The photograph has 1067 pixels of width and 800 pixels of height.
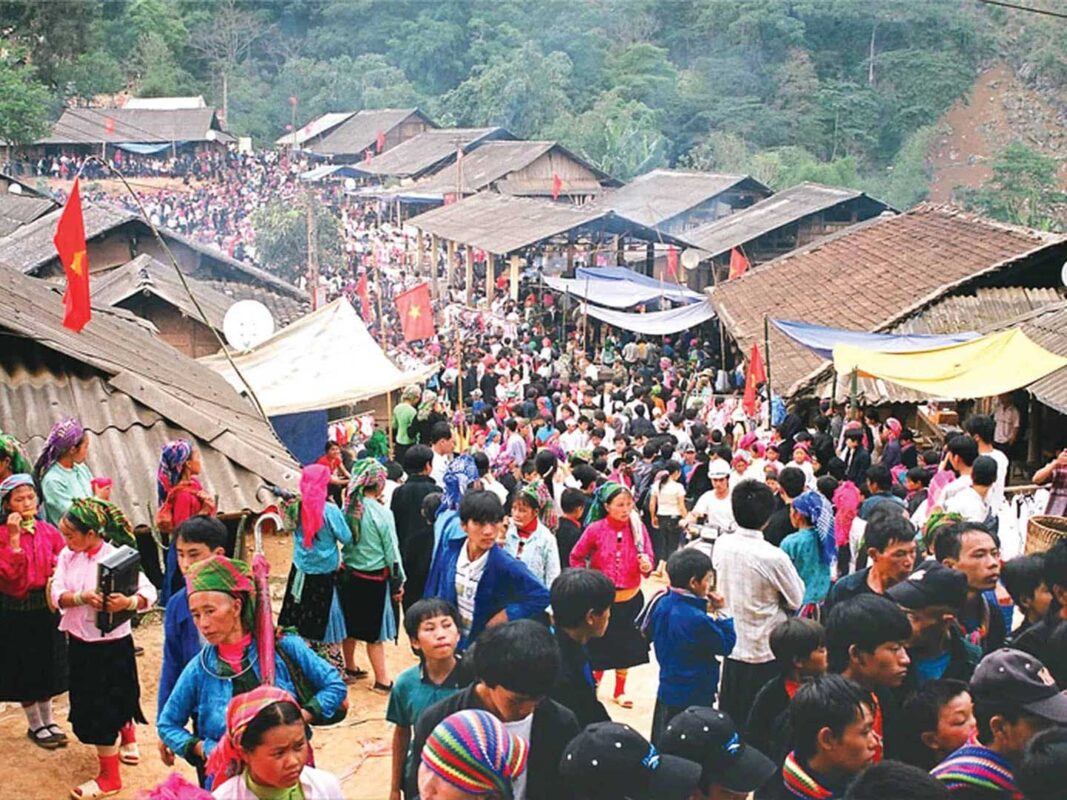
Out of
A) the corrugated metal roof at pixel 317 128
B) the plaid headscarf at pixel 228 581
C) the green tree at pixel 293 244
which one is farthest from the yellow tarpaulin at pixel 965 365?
the corrugated metal roof at pixel 317 128

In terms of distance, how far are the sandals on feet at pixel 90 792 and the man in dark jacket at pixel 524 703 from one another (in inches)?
79.0

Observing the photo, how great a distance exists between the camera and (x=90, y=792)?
16.9 feet

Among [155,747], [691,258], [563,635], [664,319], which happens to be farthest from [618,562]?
[691,258]

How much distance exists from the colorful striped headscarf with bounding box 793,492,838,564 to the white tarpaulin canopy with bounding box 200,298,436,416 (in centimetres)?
542

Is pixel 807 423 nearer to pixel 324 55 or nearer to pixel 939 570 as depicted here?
pixel 939 570

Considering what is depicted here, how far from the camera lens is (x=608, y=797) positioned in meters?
3.43

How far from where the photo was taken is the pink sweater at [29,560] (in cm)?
516

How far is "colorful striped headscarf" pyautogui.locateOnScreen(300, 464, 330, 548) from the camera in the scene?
607 cm

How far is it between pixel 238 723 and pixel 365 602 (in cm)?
319

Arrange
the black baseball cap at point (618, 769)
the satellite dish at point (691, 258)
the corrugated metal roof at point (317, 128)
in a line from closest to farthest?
the black baseball cap at point (618, 769) < the satellite dish at point (691, 258) < the corrugated metal roof at point (317, 128)

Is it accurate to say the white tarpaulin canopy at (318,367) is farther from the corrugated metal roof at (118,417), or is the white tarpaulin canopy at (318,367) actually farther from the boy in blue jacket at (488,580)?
the boy in blue jacket at (488,580)

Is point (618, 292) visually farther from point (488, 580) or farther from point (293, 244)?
point (488, 580)

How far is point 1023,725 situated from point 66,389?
550cm

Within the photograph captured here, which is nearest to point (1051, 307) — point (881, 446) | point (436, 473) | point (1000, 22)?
point (881, 446)
